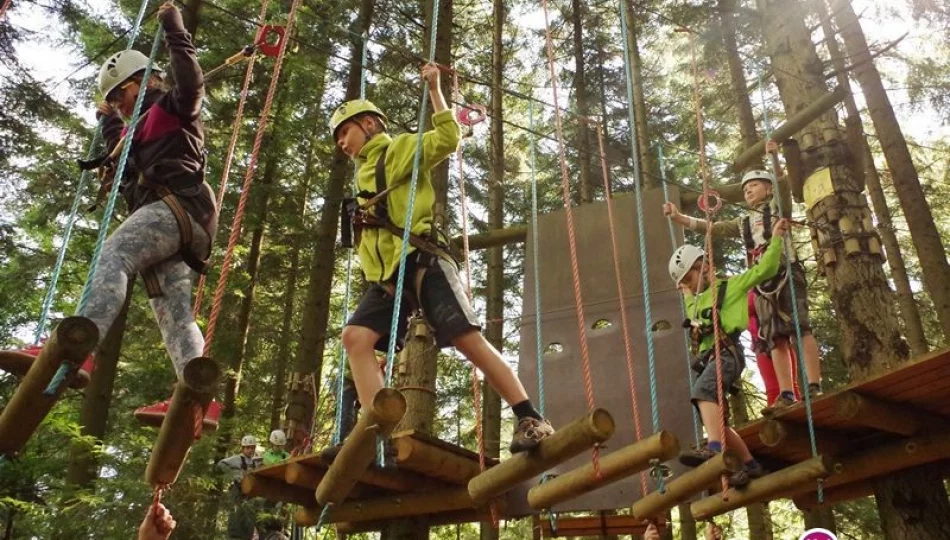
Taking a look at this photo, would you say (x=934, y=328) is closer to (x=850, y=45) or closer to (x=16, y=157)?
(x=850, y=45)

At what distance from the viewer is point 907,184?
348 inches

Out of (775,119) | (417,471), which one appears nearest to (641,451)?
(417,471)

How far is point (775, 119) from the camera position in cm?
1334

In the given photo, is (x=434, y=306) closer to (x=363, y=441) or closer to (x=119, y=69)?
(x=363, y=441)

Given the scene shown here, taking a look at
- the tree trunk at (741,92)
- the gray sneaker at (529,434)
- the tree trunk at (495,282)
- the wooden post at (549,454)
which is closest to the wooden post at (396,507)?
the wooden post at (549,454)

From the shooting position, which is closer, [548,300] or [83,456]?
[548,300]

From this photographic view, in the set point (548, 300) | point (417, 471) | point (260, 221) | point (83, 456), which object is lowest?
point (417, 471)

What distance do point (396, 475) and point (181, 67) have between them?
319cm

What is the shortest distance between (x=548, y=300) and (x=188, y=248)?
4184 millimetres

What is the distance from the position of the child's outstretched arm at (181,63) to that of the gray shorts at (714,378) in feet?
11.2

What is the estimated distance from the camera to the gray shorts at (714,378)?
4.88 metres

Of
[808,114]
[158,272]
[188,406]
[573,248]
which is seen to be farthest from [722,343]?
[188,406]

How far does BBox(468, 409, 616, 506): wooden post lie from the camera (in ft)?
9.30

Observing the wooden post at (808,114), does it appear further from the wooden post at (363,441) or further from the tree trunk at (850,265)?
the wooden post at (363,441)
